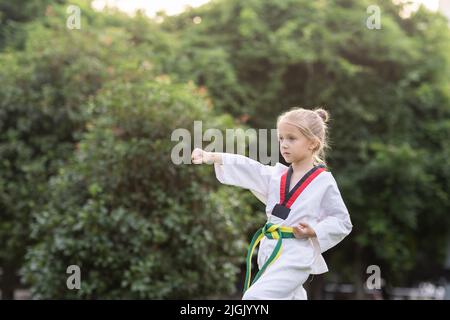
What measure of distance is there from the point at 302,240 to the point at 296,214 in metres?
0.15

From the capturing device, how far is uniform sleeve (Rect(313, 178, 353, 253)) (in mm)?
3641

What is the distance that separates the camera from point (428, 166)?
12.0 m

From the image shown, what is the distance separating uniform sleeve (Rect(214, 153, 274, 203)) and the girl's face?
7.7 inches

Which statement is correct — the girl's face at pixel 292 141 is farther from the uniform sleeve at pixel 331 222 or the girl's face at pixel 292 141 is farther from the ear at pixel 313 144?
the uniform sleeve at pixel 331 222

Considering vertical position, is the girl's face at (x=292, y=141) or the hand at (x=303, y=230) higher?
the girl's face at (x=292, y=141)

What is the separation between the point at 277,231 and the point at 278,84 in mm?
8286

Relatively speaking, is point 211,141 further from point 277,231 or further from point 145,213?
point 277,231

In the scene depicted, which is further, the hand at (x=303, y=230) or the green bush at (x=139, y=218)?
the green bush at (x=139, y=218)

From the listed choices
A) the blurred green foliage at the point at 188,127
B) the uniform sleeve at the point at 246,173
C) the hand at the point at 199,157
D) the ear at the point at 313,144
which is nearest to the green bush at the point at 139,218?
the blurred green foliage at the point at 188,127

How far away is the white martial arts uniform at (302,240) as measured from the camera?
11.9 ft

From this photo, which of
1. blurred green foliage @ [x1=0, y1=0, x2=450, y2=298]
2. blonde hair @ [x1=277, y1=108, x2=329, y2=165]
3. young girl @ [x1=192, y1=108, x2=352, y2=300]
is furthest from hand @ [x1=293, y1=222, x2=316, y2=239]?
blurred green foliage @ [x1=0, y1=0, x2=450, y2=298]

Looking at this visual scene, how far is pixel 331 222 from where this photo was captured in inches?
145

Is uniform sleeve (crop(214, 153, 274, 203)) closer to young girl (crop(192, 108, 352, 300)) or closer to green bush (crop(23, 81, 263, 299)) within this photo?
young girl (crop(192, 108, 352, 300))
